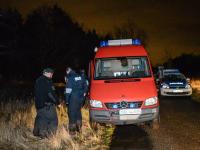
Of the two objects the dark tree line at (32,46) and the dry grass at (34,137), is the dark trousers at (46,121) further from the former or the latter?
the dark tree line at (32,46)

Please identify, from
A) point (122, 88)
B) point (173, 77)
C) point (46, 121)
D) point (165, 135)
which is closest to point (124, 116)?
point (122, 88)

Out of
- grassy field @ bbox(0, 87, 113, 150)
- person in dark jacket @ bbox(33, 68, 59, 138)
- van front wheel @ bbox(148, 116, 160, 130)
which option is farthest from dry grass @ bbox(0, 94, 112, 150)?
van front wheel @ bbox(148, 116, 160, 130)

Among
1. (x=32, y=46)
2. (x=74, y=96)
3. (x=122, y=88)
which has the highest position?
(x=32, y=46)

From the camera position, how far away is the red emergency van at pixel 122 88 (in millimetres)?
12820

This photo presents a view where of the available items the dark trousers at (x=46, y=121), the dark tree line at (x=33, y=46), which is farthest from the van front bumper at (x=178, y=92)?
the dark tree line at (x=33, y=46)

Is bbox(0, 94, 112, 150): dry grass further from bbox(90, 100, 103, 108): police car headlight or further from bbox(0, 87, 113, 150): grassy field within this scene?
bbox(90, 100, 103, 108): police car headlight

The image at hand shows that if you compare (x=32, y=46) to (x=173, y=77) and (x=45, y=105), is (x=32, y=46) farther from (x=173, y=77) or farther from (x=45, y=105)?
(x=45, y=105)

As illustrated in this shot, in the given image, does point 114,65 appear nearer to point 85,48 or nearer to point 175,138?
point 175,138

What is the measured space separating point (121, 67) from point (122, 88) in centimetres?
207

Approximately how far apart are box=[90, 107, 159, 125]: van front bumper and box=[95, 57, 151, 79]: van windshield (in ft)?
5.30

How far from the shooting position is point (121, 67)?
1516 centimetres

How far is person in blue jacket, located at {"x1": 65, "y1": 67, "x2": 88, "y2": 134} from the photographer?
44.6 feet

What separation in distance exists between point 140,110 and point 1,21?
1595 inches

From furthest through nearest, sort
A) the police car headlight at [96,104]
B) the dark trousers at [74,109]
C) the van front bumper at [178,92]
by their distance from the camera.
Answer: the van front bumper at [178,92], the dark trousers at [74,109], the police car headlight at [96,104]
